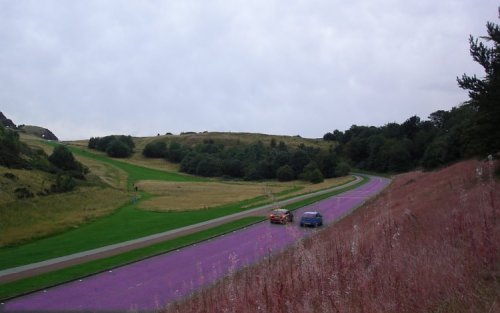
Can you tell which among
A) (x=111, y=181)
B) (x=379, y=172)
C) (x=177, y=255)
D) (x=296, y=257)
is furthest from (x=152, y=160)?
(x=296, y=257)

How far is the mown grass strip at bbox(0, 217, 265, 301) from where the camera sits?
19.5m

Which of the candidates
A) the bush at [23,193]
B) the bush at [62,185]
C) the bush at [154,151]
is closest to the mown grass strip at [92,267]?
the bush at [23,193]

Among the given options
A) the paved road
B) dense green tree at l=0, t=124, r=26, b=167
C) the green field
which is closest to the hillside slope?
the green field

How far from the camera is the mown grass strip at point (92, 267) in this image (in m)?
19.5

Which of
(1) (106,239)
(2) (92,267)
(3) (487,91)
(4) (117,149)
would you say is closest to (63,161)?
(1) (106,239)

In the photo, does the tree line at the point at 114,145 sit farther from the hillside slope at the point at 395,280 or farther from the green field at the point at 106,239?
the hillside slope at the point at 395,280

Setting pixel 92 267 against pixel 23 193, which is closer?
pixel 92 267

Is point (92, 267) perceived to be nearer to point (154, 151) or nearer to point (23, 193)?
point (23, 193)

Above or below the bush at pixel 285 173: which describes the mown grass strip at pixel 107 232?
below

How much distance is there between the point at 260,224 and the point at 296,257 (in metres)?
33.1

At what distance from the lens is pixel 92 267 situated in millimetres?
23266

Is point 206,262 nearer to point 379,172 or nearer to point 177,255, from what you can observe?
point 177,255

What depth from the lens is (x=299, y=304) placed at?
193 inches

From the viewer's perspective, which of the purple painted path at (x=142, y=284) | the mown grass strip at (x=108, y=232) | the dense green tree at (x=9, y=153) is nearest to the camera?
the purple painted path at (x=142, y=284)
